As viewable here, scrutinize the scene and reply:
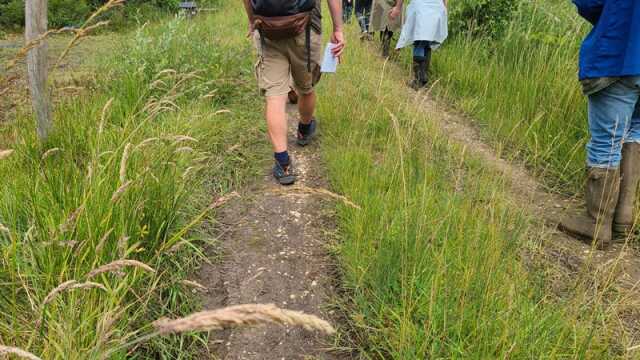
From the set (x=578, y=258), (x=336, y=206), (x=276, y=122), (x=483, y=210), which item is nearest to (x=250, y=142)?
(x=276, y=122)

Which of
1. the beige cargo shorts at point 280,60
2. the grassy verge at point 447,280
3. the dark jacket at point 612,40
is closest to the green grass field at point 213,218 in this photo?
the grassy verge at point 447,280

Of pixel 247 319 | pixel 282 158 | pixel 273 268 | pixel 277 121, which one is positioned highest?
pixel 247 319

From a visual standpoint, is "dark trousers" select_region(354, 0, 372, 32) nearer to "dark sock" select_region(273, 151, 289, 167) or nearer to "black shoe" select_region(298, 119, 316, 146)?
"black shoe" select_region(298, 119, 316, 146)

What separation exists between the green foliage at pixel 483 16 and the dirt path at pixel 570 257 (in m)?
2.50

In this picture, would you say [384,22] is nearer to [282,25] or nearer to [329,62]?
[329,62]

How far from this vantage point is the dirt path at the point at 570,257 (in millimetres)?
1834

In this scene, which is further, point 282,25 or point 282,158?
point 282,158

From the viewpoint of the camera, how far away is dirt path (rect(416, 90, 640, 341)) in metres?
1.83

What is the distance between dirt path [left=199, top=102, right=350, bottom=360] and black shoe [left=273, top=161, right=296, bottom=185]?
3.5 inches

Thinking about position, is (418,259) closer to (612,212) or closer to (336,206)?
(336,206)

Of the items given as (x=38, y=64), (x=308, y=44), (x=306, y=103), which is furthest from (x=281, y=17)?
(x=38, y=64)

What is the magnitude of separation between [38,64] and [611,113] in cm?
335

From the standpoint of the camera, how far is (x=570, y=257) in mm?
2531

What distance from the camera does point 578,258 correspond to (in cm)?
254
